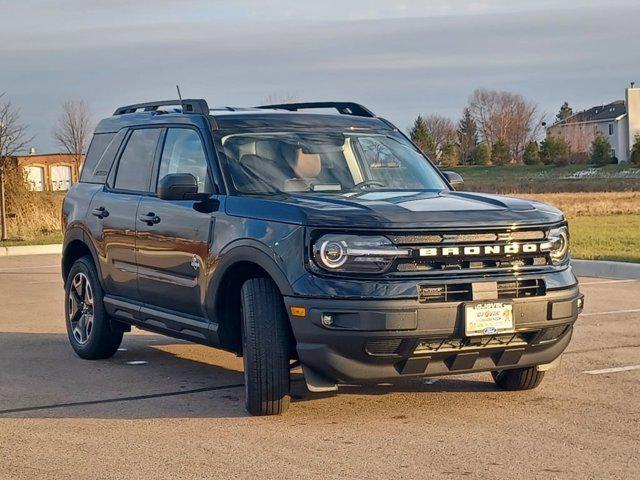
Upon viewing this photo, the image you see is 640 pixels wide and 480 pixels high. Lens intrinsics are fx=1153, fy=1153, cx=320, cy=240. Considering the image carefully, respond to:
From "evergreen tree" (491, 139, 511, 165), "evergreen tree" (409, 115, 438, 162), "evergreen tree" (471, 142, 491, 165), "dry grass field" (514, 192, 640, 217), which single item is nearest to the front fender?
"dry grass field" (514, 192, 640, 217)

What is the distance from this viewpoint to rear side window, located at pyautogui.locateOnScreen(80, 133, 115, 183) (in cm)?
964

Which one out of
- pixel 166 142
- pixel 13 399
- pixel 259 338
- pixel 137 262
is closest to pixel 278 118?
pixel 166 142

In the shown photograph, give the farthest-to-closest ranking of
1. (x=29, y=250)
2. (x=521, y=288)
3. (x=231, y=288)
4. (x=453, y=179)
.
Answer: (x=29, y=250)
(x=453, y=179)
(x=231, y=288)
(x=521, y=288)

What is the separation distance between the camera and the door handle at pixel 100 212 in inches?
356

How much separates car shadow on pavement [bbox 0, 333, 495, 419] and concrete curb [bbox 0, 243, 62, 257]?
12.7 meters

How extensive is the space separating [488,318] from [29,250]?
17.6 m

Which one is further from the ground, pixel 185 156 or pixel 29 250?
pixel 185 156

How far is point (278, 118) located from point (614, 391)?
300cm

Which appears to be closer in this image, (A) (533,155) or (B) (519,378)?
(B) (519,378)

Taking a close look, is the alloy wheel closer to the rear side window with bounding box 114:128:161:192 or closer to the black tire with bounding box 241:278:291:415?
the rear side window with bounding box 114:128:161:192

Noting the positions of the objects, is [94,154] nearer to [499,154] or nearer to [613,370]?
[613,370]

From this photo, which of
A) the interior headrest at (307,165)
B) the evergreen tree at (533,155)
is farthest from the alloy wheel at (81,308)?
the evergreen tree at (533,155)

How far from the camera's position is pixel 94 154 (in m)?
9.81

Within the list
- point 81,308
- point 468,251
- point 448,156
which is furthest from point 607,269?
point 448,156
